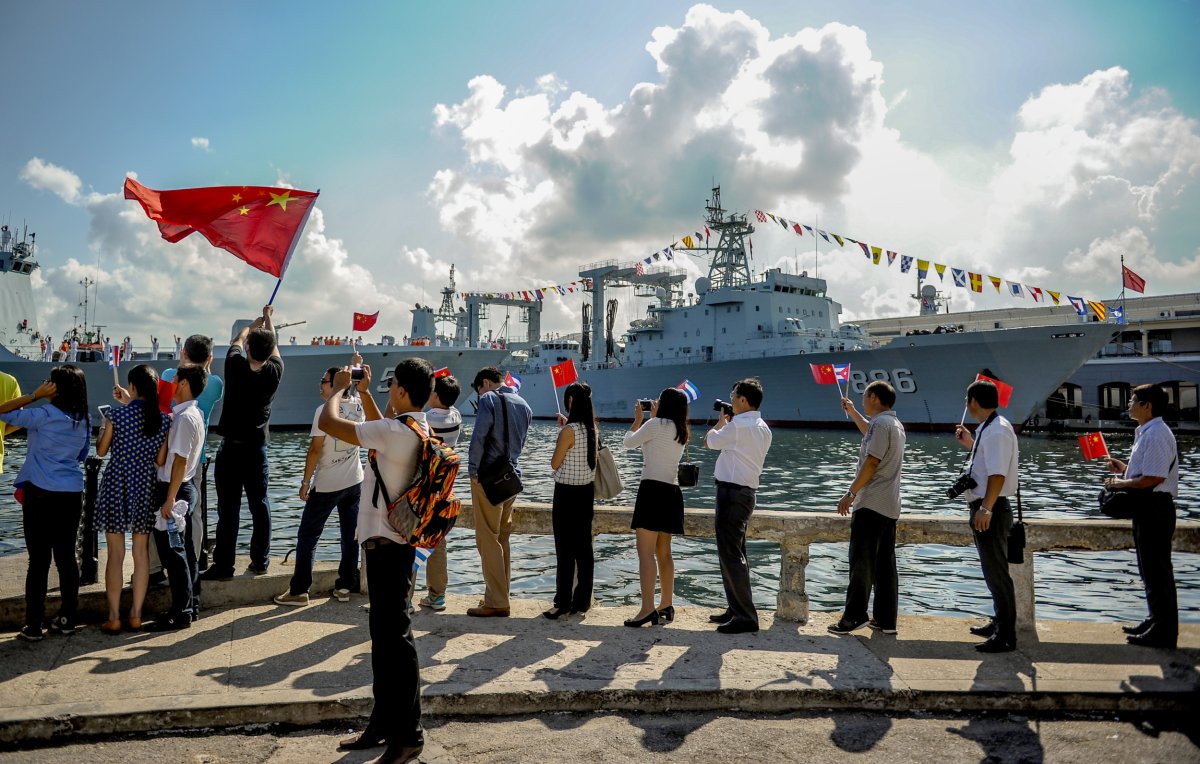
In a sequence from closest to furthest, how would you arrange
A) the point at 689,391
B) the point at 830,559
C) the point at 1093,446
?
the point at 1093,446, the point at 689,391, the point at 830,559

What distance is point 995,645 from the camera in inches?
164

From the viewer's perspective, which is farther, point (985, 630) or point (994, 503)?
point (985, 630)

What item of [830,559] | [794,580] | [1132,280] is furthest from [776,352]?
[794,580]

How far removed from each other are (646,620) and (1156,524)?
3176 millimetres

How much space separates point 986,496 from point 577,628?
2.64 metres

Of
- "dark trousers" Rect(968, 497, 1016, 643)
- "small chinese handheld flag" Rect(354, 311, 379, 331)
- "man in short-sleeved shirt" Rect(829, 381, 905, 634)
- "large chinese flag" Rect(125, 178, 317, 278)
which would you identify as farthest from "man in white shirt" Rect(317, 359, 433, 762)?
"small chinese handheld flag" Rect(354, 311, 379, 331)

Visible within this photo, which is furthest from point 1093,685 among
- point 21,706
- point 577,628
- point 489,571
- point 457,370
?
point 457,370

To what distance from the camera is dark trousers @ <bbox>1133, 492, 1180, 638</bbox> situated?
4.23m

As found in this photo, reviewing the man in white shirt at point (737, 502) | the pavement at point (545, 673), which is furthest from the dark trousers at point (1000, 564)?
the man in white shirt at point (737, 502)

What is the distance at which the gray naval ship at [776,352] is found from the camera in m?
29.9

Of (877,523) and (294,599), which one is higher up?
(877,523)

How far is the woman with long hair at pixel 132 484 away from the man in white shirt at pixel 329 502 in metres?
0.90

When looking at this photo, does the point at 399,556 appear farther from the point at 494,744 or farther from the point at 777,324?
the point at 777,324

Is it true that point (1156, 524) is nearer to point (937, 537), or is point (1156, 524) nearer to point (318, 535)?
point (937, 537)
